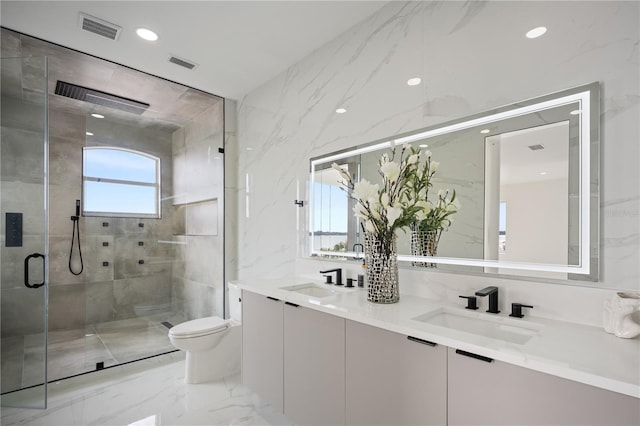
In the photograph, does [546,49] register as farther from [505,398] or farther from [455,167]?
[505,398]

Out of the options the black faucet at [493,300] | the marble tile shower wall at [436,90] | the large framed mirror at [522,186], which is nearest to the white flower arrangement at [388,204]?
the large framed mirror at [522,186]

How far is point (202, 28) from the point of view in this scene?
7.55 ft

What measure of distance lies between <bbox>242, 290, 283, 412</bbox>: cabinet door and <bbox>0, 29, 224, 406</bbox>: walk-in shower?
1.41m

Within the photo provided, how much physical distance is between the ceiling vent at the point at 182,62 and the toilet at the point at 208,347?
2234mm

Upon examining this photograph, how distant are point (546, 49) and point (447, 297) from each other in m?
1.22

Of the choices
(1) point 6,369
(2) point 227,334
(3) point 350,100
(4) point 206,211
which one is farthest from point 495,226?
(1) point 6,369

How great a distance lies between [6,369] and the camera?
91.3 inches

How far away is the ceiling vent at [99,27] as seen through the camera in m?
2.19

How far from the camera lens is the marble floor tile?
2.05 metres

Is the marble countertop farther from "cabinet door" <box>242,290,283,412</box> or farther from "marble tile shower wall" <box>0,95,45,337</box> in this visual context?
"marble tile shower wall" <box>0,95,45,337</box>

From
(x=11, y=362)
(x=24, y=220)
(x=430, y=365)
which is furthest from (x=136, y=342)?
(x=430, y=365)

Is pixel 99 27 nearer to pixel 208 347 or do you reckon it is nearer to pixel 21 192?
pixel 21 192

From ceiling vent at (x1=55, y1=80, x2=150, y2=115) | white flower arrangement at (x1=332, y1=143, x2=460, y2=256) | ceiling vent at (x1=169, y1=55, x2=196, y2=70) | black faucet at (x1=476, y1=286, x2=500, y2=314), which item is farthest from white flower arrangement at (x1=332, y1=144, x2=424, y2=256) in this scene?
ceiling vent at (x1=55, y1=80, x2=150, y2=115)

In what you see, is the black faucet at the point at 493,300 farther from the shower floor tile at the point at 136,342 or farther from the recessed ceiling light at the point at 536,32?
the shower floor tile at the point at 136,342
